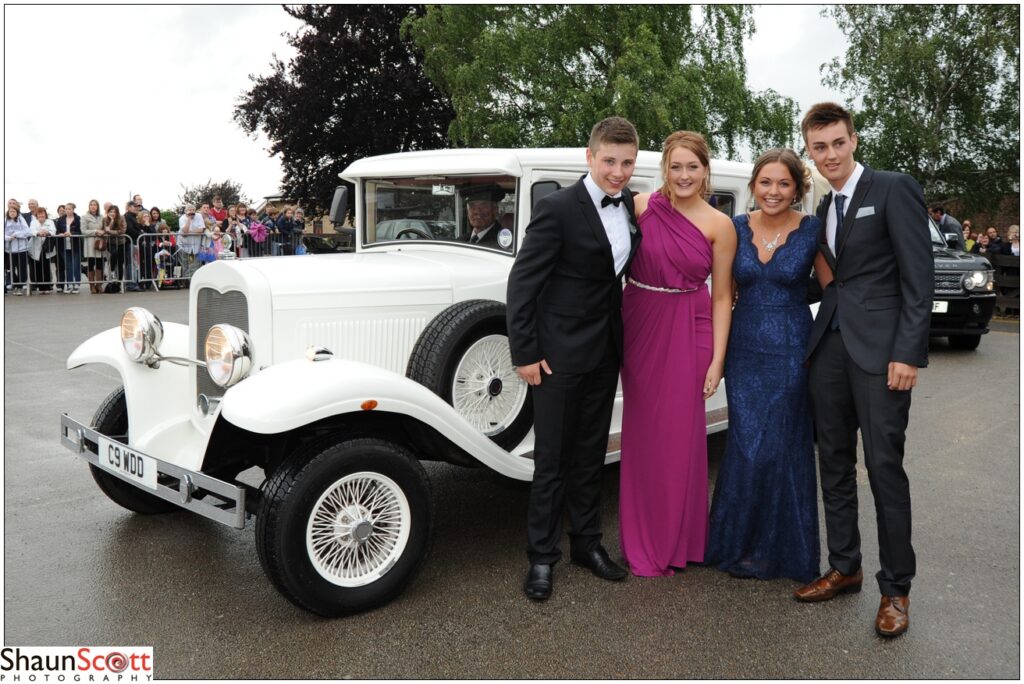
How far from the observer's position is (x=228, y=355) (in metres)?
3.88

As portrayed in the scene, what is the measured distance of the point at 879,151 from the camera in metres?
27.7

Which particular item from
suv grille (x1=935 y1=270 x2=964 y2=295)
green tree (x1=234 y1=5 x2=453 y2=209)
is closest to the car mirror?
suv grille (x1=935 y1=270 x2=964 y2=295)

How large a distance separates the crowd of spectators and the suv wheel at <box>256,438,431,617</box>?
14.7 m

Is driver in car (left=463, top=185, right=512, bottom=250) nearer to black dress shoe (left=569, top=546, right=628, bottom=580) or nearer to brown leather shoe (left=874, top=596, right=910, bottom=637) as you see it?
black dress shoe (left=569, top=546, right=628, bottom=580)

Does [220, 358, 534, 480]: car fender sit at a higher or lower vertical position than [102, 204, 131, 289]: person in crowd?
lower

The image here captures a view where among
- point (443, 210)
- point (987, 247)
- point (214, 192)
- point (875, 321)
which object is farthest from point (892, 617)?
point (214, 192)

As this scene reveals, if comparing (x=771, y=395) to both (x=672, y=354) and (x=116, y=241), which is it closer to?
(x=672, y=354)

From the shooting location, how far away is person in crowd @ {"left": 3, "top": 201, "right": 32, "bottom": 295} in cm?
1605

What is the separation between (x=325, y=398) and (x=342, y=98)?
81.1ft

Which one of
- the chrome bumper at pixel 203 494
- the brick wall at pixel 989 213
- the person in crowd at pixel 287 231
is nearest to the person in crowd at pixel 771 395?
the chrome bumper at pixel 203 494

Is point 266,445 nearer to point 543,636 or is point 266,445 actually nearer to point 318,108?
point 543,636

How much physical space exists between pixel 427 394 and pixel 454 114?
76.9 ft

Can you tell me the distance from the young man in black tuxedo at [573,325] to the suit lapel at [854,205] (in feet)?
2.95

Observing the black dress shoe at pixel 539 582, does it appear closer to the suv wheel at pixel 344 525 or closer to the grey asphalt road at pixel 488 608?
the grey asphalt road at pixel 488 608
